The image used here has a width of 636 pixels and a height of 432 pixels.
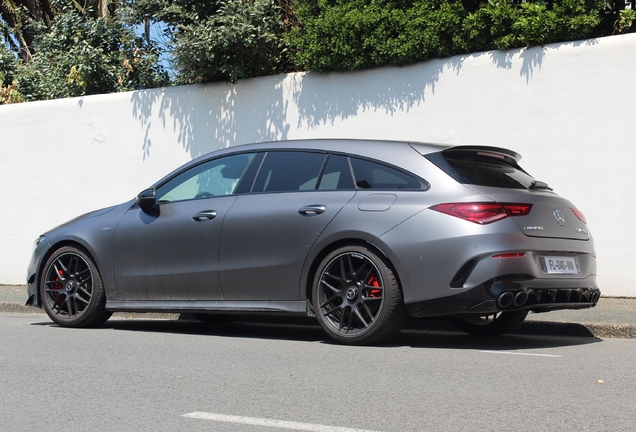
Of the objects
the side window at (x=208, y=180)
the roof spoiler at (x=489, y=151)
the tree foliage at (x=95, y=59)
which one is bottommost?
the side window at (x=208, y=180)

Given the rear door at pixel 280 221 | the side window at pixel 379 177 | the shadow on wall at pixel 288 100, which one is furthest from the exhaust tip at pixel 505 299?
the shadow on wall at pixel 288 100

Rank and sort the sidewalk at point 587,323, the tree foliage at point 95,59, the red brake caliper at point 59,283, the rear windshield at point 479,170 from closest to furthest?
the rear windshield at point 479,170 < the sidewalk at point 587,323 < the red brake caliper at point 59,283 < the tree foliage at point 95,59

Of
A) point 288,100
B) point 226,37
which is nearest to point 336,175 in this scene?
point 288,100

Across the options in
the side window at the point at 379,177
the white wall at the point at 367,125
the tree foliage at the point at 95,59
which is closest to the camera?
the side window at the point at 379,177

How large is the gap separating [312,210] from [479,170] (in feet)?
4.49

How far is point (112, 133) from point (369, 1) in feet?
15.2

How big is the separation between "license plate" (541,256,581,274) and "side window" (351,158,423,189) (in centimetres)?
112

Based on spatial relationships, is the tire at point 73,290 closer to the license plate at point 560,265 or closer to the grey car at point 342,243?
the grey car at point 342,243

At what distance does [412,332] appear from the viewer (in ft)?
27.4

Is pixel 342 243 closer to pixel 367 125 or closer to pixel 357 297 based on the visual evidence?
pixel 357 297

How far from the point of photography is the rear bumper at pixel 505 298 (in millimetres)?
6270

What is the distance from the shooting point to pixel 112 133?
44.1 ft

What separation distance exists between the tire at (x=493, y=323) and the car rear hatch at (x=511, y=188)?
1.09m

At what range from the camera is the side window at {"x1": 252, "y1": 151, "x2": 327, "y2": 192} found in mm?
7344
